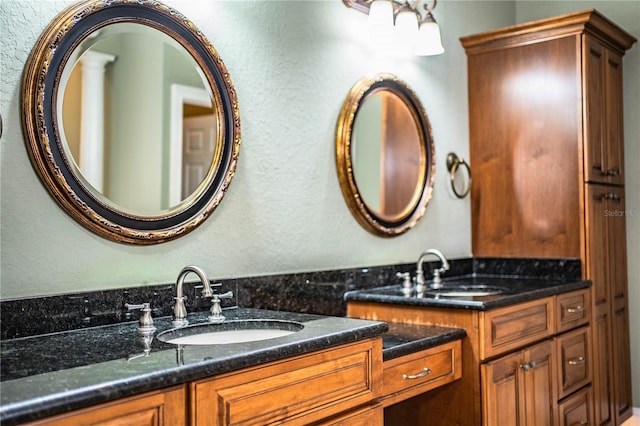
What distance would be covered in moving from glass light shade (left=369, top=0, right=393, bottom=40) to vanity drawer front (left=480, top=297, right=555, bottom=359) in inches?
48.5

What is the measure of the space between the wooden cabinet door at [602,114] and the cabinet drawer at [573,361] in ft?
2.59

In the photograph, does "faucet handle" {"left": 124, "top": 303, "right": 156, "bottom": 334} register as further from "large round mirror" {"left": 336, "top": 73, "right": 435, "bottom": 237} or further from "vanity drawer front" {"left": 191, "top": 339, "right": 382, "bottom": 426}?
"large round mirror" {"left": 336, "top": 73, "right": 435, "bottom": 237}

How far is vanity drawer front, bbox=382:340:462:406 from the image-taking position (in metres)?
2.15

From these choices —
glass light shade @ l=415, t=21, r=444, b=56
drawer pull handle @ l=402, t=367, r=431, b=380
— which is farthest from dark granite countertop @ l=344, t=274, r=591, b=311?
glass light shade @ l=415, t=21, r=444, b=56

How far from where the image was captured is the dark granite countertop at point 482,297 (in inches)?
99.0

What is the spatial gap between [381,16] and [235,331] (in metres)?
1.50

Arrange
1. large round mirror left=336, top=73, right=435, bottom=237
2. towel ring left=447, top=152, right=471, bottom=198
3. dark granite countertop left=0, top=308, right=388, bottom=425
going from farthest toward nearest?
towel ring left=447, top=152, right=471, bottom=198 → large round mirror left=336, top=73, right=435, bottom=237 → dark granite countertop left=0, top=308, right=388, bottom=425

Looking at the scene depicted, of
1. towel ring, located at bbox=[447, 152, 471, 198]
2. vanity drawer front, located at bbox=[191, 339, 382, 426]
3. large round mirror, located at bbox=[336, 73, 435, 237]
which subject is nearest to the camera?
vanity drawer front, located at bbox=[191, 339, 382, 426]

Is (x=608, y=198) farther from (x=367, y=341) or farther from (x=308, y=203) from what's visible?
(x=367, y=341)

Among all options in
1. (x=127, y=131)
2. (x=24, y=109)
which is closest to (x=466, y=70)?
(x=127, y=131)

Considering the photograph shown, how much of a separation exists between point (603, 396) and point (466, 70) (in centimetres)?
186

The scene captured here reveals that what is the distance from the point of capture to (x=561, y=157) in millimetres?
3414

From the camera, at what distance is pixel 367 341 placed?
1.87 metres

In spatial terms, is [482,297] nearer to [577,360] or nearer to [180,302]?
[577,360]
